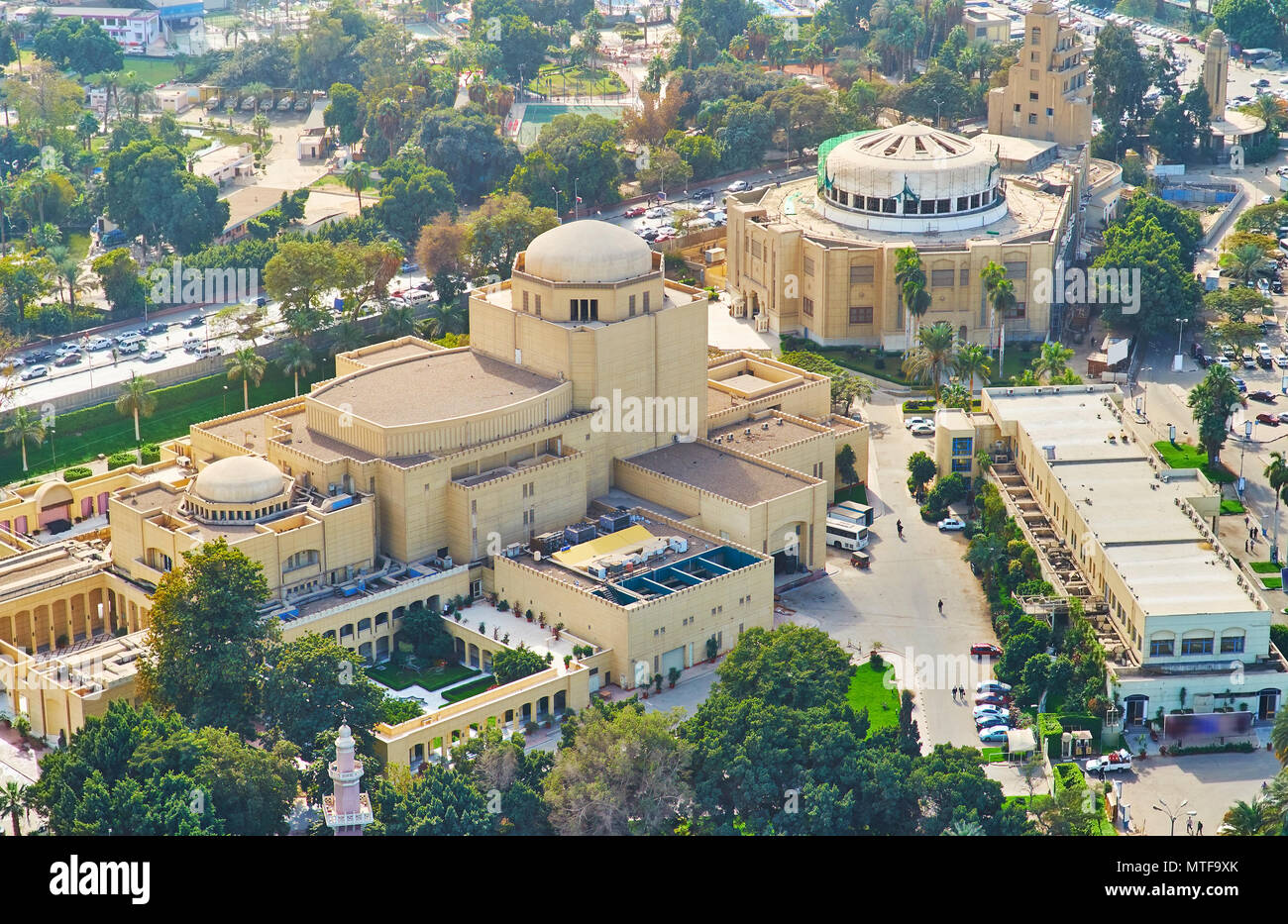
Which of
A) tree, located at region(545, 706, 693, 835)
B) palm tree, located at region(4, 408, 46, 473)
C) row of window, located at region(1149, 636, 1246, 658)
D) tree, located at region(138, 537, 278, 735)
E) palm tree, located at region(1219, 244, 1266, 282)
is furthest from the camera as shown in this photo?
palm tree, located at region(1219, 244, 1266, 282)

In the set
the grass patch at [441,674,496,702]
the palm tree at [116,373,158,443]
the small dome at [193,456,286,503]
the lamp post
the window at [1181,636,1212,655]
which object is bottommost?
the lamp post

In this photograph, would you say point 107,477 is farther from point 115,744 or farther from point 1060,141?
point 1060,141

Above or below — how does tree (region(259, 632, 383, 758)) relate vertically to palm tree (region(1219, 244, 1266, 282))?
below

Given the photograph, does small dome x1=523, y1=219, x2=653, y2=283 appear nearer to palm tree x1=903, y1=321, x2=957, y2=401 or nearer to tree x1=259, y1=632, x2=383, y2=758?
palm tree x1=903, y1=321, x2=957, y2=401

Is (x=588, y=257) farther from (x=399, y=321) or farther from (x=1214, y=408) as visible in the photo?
(x=1214, y=408)

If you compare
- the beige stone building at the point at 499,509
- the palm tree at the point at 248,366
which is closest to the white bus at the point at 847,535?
the beige stone building at the point at 499,509

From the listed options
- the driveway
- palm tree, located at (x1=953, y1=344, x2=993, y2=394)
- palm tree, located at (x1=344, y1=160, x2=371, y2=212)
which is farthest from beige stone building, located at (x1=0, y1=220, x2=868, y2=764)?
palm tree, located at (x1=344, y1=160, x2=371, y2=212)
